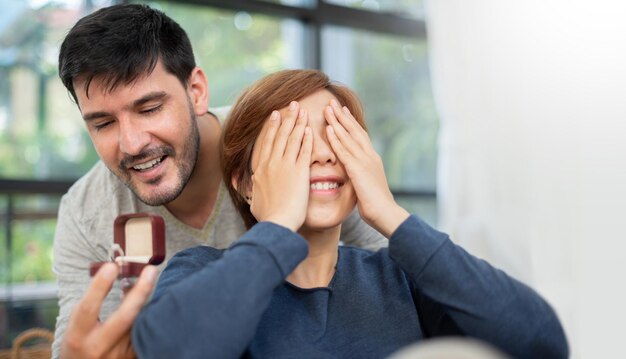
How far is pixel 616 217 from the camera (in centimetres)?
230

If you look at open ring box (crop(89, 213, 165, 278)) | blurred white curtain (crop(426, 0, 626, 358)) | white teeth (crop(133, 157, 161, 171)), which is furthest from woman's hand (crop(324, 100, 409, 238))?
blurred white curtain (crop(426, 0, 626, 358))

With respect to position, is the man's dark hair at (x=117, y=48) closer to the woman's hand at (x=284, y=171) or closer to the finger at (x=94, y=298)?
the woman's hand at (x=284, y=171)

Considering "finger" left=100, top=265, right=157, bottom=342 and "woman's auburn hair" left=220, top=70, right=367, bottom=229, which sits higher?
"woman's auburn hair" left=220, top=70, right=367, bottom=229

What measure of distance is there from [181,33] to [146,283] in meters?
0.81

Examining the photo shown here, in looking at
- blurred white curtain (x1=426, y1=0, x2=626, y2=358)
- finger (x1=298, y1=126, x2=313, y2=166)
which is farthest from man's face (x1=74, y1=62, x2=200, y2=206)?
blurred white curtain (x1=426, y1=0, x2=626, y2=358)

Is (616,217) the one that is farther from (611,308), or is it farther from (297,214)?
(297,214)

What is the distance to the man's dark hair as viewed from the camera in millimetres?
1424

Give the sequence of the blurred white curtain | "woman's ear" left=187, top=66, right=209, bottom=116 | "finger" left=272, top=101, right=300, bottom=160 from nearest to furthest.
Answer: "finger" left=272, top=101, right=300, bottom=160 < "woman's ear" left=187, top=66, right=209, bottom=116 < the blurred white curtain

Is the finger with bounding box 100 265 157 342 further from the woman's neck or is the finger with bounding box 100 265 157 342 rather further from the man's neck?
the man's neck

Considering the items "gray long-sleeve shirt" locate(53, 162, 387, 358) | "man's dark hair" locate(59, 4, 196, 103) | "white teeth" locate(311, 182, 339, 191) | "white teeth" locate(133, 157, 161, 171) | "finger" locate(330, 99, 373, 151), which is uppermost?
"man's dark hair" locate(59, 4, 196, 103)

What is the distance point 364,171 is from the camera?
1236mm

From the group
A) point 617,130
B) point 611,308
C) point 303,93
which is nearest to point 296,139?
point 303,93

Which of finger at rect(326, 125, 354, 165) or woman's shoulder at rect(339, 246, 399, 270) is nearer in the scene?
finger at rect(326, 125, 354, 165)

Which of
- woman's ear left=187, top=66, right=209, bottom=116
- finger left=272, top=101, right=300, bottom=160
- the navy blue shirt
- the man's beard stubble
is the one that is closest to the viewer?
the navy blue shirt
